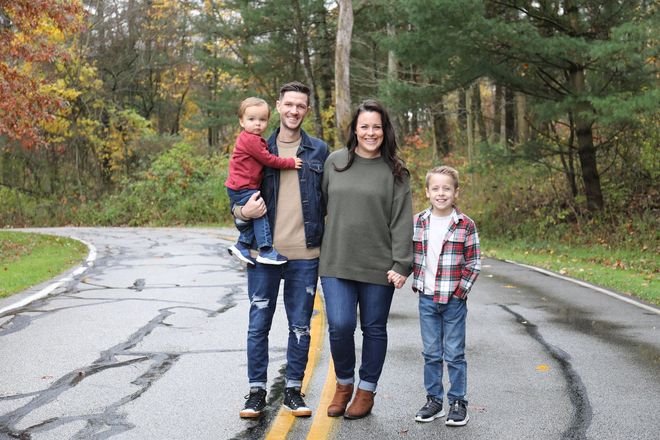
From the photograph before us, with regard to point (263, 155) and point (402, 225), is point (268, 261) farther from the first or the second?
point (402, 225)

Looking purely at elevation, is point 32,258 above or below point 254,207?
below

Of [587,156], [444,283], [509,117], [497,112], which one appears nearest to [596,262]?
[587,156]

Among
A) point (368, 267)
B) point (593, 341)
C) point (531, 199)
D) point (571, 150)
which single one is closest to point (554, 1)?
point (571, 150)

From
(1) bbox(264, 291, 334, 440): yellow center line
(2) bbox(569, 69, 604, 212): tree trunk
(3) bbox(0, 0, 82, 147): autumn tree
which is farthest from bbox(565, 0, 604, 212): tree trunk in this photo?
(3) bbox(0, 0, 82, 147): autumn tree

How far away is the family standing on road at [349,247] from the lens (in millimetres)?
4922

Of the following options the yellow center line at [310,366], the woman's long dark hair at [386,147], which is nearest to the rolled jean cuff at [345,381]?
the yellow center line at [310,366]

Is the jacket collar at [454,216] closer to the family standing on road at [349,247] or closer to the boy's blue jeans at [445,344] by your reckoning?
the family standing on road at [349,247]

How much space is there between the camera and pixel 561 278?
42.0 ft

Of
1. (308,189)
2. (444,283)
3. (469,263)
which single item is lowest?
(444,283)

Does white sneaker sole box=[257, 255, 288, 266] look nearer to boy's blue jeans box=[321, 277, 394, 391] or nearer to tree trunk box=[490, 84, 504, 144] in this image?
boy's blue jeans box=[321, 277, 394, 391]

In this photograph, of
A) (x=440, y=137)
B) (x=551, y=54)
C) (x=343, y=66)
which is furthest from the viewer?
(x=440, y=137)

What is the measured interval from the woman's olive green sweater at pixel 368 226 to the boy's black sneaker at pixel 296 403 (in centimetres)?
79

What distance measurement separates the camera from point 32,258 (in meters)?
16.8

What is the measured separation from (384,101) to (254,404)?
16.2 metres
